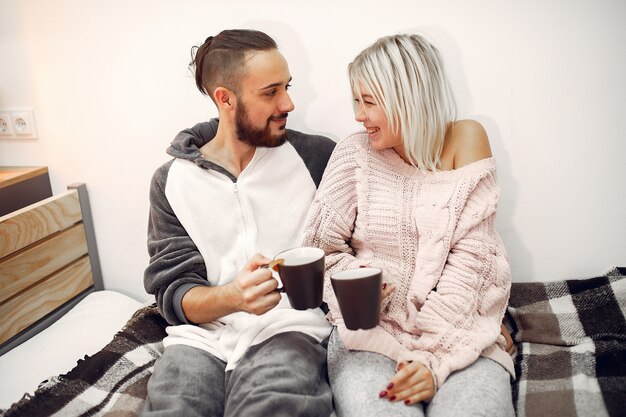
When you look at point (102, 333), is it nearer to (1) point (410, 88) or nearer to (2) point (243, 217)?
(2) point (243, 217)

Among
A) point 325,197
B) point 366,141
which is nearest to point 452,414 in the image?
point 325,197

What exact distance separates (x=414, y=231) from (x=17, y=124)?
1.40 m

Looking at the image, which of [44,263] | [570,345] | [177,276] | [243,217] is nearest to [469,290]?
[570,345]

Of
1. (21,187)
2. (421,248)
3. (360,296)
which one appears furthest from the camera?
(21,187)

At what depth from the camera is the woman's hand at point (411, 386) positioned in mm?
973

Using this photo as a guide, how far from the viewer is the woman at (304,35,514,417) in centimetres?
105

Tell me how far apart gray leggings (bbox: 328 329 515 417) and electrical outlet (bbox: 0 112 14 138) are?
1.38 metres

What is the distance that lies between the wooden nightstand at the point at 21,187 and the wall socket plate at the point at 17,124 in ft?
0.37

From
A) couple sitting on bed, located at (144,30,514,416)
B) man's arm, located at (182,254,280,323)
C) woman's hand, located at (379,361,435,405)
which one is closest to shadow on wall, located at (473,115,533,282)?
couple sitting on bed, located at (144,30,514,416)

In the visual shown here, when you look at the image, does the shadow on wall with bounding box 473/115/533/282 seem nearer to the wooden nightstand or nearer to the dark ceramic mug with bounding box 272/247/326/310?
the dark ceramic mug with bounding box 272/247/326/310

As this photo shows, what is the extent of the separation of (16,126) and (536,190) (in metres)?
1.68

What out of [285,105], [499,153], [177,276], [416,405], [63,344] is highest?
[285,105]

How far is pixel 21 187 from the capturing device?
5.52ft

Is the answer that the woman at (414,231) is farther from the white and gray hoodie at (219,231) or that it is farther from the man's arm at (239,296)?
the man's arm at (239,296)
